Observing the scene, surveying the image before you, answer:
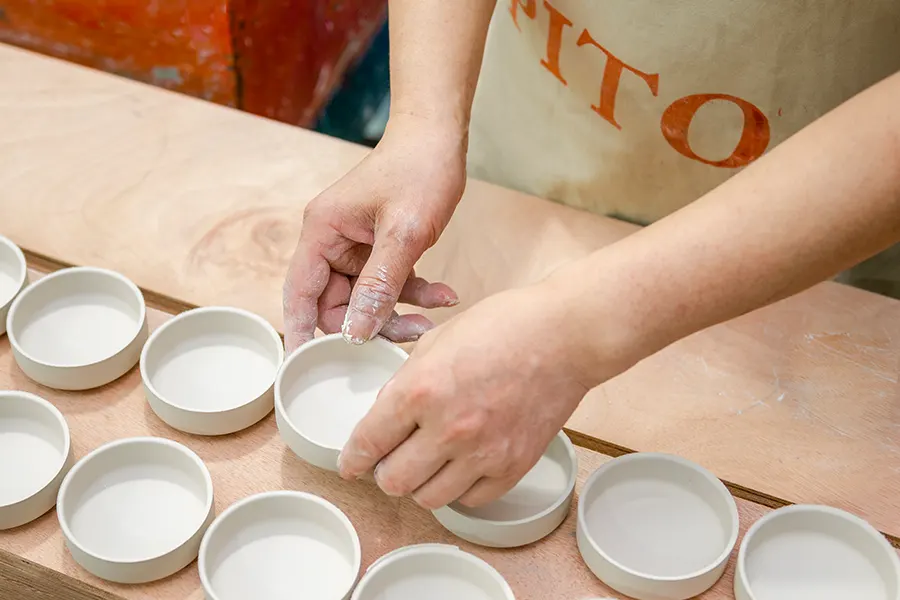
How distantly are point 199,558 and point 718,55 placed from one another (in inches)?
36.5

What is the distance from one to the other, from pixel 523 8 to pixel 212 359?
26.9 inches

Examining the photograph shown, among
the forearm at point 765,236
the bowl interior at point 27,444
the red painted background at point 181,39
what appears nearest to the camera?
the forearm at point 765,236

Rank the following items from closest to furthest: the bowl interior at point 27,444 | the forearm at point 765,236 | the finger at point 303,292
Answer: the forearm at point 765,236
the bowl interior at point 27,444
the finger at point 303,292

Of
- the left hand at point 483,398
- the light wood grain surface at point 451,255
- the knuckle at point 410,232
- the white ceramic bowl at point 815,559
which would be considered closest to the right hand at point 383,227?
the knuckle at point 410,232

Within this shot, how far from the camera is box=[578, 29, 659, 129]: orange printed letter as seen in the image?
53.8 inches

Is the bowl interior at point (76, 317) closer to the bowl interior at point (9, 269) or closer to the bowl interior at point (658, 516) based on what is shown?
the bowl interior at point (9, 269)

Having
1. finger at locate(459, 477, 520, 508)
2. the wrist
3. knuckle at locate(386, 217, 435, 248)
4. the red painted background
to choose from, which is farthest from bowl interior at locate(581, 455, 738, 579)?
the red painted background

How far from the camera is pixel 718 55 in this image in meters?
1.31

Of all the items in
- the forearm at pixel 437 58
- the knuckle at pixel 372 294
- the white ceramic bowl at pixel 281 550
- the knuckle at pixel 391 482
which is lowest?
the white ceramic bowl at pixel 281 550

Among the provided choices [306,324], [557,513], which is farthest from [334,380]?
[557,513]

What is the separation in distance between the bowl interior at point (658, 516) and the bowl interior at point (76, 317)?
0.63 m

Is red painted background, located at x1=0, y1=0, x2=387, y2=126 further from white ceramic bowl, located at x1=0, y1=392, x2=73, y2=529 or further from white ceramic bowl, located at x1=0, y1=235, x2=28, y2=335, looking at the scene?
white ceramic bowl, located at x1=0, y1=392, x2=73, y2=529

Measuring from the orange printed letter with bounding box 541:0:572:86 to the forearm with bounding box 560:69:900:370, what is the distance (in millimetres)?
519

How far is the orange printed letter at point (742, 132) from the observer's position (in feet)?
4.46
